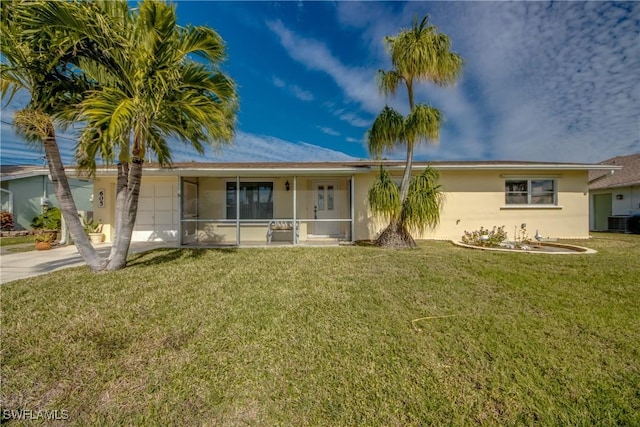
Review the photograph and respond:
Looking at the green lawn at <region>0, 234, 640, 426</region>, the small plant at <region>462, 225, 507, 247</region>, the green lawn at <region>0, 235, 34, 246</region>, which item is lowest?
the green lawn at <region>0, 234, 640, 426</region>

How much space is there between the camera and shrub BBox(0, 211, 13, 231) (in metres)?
13.1

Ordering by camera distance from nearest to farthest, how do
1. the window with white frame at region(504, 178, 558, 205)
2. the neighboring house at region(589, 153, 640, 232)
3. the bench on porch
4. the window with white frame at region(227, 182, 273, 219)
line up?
the bench on porch → the window with white frame at region(227, 182, 273, 219) → the window with white frame at region(504, 178, 558, 205) → the neighboring house at region(589, 153, 640, 232)

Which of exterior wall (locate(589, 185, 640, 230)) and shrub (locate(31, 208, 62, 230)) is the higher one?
exterior wall (locate(589, 185, 640, 230))

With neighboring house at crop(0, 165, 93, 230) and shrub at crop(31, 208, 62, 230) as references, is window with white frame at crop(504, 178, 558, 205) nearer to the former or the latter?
neighboring house at crop(0, 165, 93, 230)

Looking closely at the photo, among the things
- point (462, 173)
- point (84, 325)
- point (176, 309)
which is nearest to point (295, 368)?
point (176, 309)

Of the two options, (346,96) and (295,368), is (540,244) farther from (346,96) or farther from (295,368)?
(346,96)

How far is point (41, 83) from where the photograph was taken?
5.06 m

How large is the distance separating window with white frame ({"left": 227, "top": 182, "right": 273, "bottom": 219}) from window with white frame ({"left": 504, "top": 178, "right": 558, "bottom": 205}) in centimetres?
991

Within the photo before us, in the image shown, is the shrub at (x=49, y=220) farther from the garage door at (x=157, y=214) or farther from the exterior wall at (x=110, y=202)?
the garage door at (x=157, y=214)

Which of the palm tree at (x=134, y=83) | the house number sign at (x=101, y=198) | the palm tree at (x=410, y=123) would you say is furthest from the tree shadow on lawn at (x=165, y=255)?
the palm tree at (x=410, y=123)

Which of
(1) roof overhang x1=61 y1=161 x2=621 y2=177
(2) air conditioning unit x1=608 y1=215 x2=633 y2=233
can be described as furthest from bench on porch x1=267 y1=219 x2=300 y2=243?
(2) air conditioning unit x1=608 y1=215 x2=633 y2=233

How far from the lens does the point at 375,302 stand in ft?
13.9

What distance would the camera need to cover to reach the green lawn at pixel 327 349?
226 centimetres

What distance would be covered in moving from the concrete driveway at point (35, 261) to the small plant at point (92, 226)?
944 mm
